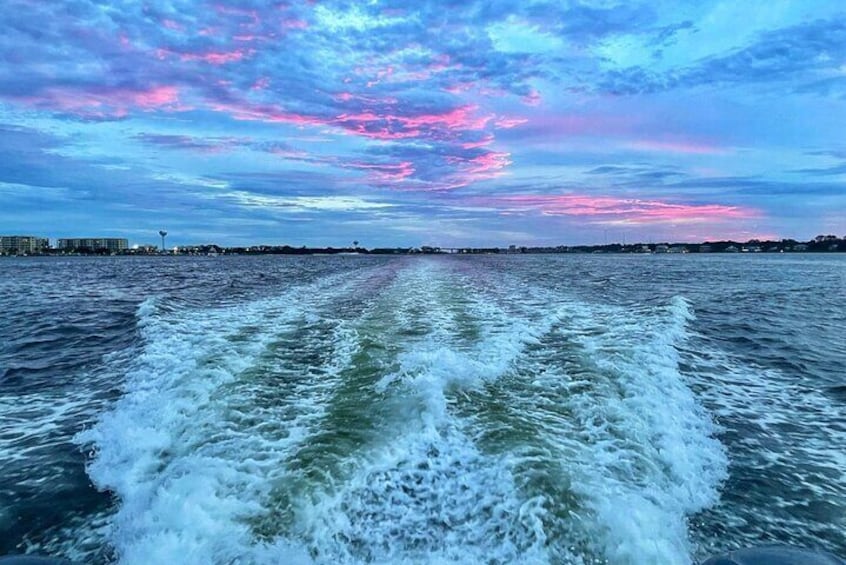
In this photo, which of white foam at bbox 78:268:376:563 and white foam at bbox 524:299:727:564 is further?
white foam at bbox 524:299:727:564

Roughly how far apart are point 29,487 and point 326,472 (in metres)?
2.94

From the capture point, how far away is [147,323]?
13.0 metres

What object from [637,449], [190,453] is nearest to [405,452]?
[190,453]

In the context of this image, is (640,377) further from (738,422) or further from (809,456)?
(809,456)

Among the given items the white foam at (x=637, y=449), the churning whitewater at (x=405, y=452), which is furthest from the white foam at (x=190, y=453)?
the white foam at (x=637, y=449)

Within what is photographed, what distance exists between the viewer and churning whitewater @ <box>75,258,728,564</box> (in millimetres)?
3925

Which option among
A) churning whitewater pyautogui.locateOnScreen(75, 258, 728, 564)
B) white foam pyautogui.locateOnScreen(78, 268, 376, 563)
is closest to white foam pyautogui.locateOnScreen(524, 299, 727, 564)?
churning whitewater pyautogui.locateOnScreen(75, 258, 728, 564)

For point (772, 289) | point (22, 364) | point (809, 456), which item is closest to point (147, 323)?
point (22, 364)

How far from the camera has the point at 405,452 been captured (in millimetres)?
5262

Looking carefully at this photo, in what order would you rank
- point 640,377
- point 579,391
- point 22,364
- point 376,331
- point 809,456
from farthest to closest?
1. point 376,331
2. point 22,364
3. point 640,377
4. point 579,391
5. point 809,456

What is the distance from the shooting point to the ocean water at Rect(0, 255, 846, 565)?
13.1 feet

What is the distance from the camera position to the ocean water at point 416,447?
400 centimetres

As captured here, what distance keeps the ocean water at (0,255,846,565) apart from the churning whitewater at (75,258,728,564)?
3 cm

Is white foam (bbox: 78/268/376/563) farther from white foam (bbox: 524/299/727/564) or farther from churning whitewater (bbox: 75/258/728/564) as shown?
white foam (bbox: 524/299/727/564)
